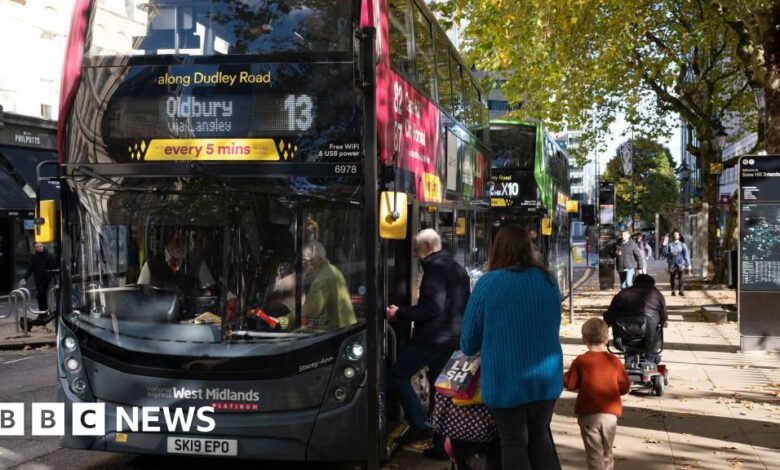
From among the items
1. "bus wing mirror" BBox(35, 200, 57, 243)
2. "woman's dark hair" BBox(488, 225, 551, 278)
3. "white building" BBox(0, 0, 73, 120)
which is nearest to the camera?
"woman's dark hair" BBox(488, 225, 551, 278)

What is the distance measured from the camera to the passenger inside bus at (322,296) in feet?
21.3

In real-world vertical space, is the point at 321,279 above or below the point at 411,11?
below

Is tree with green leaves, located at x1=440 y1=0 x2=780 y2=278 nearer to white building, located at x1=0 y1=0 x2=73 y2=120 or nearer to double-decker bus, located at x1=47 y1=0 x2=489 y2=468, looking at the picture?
double-decker bus, located at x1=47 y1=0 x2=489 y2=468

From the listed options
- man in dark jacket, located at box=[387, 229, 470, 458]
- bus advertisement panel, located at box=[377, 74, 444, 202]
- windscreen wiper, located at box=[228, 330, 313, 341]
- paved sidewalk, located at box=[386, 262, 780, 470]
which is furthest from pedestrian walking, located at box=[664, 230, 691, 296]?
windscreen wiper, located at box=[228, 330, 313, 341]

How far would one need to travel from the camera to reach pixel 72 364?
665 centimetres

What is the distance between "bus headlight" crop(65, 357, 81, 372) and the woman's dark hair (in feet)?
10.4

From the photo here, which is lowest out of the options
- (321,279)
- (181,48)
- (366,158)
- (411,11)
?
(321,279)

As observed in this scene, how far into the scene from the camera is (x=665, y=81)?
91.9 ft

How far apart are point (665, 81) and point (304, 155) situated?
2338 cm

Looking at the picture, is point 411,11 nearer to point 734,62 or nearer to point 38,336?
point 38,336

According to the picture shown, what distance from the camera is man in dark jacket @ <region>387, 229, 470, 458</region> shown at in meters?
7.30

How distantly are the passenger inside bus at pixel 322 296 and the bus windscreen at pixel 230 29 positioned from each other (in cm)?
142

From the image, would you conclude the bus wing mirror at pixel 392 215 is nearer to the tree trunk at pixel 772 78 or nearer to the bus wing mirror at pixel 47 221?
the bus wing mirror at pixel 47 221

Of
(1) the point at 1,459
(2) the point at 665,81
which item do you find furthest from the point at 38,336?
(2) the point at 665,81
